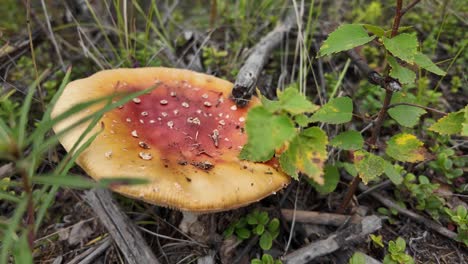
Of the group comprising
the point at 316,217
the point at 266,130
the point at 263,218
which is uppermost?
the point at 266,130

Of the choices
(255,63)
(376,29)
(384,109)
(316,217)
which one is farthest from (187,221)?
(376,29)

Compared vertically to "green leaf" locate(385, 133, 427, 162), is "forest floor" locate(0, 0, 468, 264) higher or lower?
lower

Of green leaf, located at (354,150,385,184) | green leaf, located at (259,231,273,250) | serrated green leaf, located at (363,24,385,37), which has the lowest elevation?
green leaf, located at (259,231,273,250)

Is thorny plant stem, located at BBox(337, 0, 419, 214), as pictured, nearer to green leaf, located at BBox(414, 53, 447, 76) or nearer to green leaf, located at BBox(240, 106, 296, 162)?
green leaf, located at BBox(414, 53, 447, 76)

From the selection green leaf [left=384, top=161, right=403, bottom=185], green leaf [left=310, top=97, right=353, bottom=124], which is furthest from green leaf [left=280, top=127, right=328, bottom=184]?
green leaf [left=384, top=161, right=403, bottom=185]

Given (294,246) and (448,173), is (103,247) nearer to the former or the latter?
(294,246)

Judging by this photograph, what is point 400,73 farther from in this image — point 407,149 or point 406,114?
point 407,149
